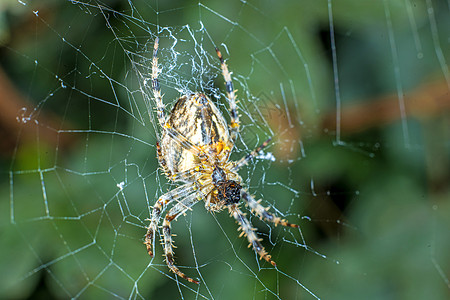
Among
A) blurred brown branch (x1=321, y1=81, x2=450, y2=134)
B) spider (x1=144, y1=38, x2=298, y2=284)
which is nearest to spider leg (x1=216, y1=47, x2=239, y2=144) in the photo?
spider (x1=144, y1=38, x2=298, y2=284)

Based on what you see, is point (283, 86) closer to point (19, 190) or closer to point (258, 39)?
point (258, 39)

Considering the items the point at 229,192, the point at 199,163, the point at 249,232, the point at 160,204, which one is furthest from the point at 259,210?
the point at 160,204

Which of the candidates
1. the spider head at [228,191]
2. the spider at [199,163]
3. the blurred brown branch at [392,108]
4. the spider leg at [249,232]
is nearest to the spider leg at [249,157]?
the spider at [199,163]

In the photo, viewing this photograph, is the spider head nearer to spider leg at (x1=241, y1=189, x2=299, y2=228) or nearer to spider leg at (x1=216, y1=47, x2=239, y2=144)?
spider leg at (x1=241, y1=189, x2=299, y2=228)

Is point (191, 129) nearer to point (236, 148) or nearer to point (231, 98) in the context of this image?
point (231, 98)

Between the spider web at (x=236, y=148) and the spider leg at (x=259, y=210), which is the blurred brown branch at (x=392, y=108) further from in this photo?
the spider leg at (x=259, y=210)

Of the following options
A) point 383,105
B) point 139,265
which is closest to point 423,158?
point 383,105
